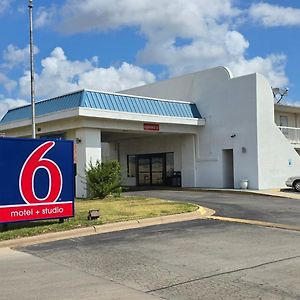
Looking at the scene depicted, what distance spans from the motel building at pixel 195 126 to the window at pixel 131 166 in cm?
→ 335

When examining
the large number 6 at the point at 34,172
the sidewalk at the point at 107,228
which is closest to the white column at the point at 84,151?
the sidewalk at the point at 107,228

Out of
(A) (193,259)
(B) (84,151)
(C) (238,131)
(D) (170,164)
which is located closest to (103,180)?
(B) (84,151)

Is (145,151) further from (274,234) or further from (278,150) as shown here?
(274,234)

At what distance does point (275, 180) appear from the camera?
2719 centimetres

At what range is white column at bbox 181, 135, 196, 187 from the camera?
29.8 m

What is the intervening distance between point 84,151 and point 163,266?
52.9ft

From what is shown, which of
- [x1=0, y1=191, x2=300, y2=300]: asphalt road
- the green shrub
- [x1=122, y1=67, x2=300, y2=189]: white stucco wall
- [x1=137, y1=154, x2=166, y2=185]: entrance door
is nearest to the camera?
[x1=0, y1=191, x2=300, y2=300]: asphalt road

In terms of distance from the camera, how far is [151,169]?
1344 inches

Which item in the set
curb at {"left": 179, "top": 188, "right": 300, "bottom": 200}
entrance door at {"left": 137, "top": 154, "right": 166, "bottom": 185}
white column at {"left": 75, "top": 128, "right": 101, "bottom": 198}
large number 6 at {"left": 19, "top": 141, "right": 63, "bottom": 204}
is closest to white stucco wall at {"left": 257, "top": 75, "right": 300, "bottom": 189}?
curb at {"left": 179, "top": 188, "right": 300, "bottom": 200}

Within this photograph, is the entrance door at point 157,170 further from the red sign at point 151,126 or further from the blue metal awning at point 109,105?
the red sign at point 151,126

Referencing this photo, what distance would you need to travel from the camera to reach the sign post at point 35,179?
11.6 m

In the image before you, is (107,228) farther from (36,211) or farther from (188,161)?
(188,161)

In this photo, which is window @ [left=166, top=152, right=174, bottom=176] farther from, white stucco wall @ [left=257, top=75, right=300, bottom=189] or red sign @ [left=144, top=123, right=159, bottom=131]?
→ white stucco wall @ [left=257, top=75, right=300, bottom=189]

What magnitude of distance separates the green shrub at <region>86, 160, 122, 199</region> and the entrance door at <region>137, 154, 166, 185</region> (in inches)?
425
